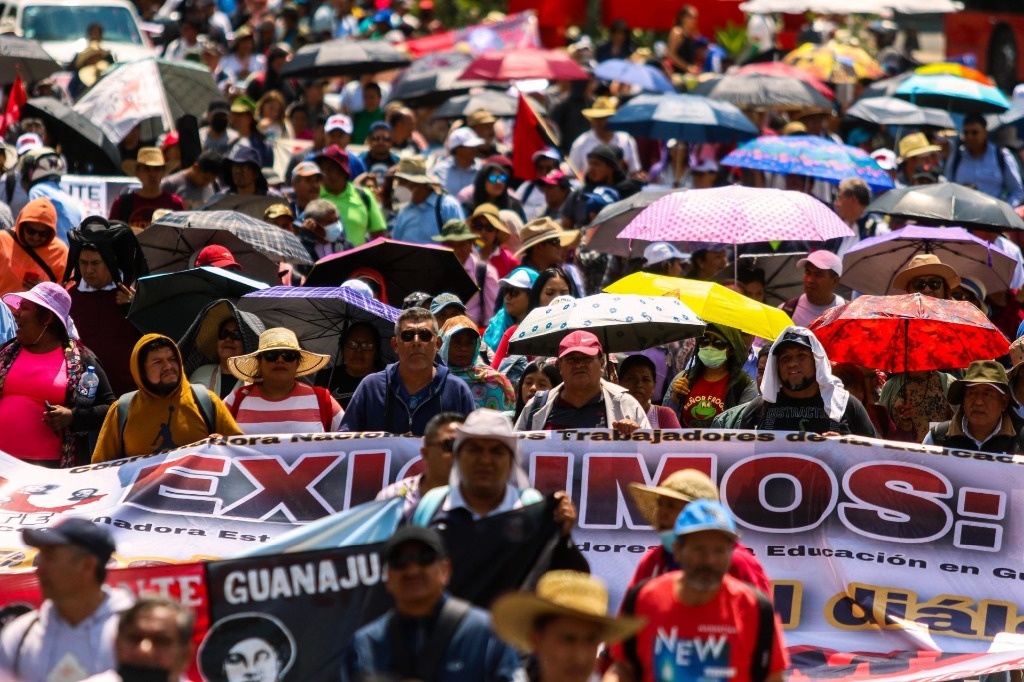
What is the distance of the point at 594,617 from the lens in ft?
19.7

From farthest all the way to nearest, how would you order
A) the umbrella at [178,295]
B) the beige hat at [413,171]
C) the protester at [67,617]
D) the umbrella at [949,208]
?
the beige hat at [413,171], the umbrella at [949,208], the umbrella at [178,295], the protester at [67,617]

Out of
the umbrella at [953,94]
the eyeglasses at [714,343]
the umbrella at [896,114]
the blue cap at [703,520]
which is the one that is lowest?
the eyeglasses at [714,343]

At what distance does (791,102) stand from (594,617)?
13894 millimetres

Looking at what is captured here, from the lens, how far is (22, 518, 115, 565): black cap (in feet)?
21.7

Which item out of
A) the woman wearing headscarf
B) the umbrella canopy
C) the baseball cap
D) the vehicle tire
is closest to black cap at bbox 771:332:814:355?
the baseball cap

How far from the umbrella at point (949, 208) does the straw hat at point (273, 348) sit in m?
5.35

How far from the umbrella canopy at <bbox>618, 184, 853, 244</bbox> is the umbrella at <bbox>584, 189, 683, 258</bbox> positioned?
101cm

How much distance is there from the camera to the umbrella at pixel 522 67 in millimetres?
21344

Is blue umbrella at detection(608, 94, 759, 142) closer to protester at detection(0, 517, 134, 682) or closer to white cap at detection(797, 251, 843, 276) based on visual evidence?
white cap at detection(797, 251, 843, 276)

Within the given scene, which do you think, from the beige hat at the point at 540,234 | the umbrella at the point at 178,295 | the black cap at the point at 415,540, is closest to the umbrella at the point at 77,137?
the beige hat at the point at 540,234

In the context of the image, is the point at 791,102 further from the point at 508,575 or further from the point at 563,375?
the point at 508,575

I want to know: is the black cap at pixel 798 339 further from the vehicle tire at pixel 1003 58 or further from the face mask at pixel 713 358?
the vehicle tire at pixel 1003 58

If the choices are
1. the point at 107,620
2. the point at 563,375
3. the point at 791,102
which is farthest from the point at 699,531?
the point at 791,102

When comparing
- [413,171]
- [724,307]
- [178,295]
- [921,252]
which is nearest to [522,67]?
[413,171]
